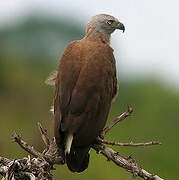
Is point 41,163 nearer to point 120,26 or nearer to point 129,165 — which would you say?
point 129,165

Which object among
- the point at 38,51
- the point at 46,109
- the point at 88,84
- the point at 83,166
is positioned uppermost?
the point at 88,84

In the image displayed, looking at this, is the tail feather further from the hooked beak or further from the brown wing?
the hooked beak

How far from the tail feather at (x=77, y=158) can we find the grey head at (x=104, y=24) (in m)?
1.95

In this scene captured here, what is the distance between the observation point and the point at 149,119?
28594mm

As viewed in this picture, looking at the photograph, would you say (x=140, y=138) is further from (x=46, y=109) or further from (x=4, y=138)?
(x=4, y=138)

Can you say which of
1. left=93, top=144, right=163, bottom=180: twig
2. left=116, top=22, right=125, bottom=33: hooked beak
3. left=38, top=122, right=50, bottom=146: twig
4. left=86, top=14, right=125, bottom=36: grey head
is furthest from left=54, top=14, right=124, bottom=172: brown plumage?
left=116, top=22, right=125, bottom=33: hooked beak

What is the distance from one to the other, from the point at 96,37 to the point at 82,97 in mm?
1394

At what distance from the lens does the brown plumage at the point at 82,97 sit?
7305mm

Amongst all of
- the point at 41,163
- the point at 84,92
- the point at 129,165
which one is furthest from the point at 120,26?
the point at 41,163

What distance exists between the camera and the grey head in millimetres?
8953

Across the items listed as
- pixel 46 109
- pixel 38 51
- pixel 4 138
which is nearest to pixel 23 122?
pixel 46 109

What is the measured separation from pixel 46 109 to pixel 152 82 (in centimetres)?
1713

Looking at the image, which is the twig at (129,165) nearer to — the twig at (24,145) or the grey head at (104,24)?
the twig at (24,145)

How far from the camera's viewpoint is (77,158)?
7.28 metres
